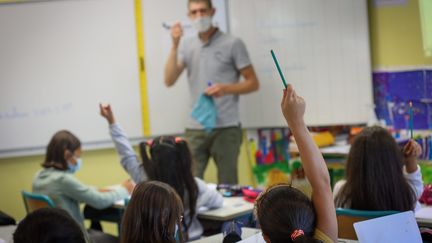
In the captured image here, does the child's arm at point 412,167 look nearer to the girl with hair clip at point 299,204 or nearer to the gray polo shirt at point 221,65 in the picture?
the girl with hair clip at point 299,204

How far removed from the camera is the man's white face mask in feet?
16.1

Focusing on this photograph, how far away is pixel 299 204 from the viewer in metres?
1.98

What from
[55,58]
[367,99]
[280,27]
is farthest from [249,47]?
[55,58]

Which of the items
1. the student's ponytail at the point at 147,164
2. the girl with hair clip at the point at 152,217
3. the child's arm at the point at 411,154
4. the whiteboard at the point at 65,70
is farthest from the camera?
the whiteboard at the point at 65,70

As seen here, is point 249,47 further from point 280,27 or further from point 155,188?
point 155,188

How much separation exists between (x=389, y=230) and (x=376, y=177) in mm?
706

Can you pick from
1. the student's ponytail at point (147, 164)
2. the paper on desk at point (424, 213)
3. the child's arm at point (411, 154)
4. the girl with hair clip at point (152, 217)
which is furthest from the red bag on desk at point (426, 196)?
the girl with hair clip at point (152, 217)

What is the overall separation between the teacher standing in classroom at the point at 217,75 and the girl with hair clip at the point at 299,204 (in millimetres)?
2824

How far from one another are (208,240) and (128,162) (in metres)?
1.17

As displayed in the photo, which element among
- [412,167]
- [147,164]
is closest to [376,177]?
[412,167]

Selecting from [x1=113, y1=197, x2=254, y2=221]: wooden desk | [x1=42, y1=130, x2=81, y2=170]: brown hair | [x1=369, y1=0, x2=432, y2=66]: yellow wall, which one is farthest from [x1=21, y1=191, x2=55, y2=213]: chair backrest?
[x1=369, y1=0, x2=432, y2=66]: yellow wall

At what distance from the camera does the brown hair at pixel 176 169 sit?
3.36 meters

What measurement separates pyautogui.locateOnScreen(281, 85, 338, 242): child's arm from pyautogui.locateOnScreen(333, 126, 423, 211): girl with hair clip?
817 millimetres

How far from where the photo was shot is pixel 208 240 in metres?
2.66
